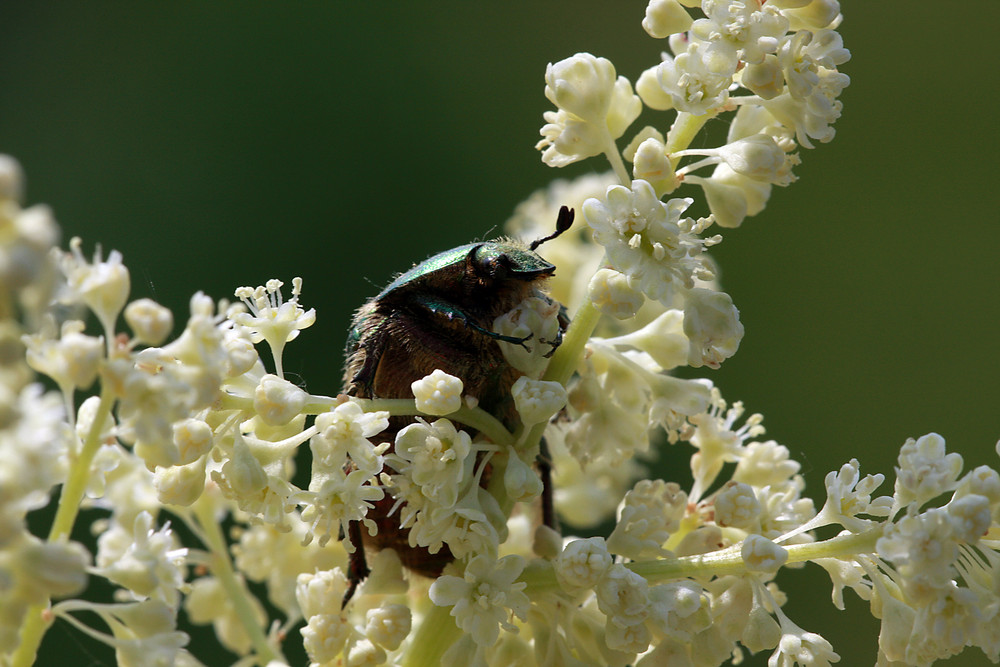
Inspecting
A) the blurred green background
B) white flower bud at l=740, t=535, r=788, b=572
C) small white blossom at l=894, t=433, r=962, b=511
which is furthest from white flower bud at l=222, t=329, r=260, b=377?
the blurred green background

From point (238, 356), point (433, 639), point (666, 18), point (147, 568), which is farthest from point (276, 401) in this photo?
point (666, 18)

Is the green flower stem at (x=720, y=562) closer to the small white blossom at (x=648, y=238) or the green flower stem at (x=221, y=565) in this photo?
the small white blossom at (x=648, y=238)

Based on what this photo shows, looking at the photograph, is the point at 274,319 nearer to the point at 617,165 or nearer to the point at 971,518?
the point at 617,165

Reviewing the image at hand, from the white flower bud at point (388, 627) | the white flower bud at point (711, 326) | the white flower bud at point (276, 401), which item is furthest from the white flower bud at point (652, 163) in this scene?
the white flower bud at point (388, 627)

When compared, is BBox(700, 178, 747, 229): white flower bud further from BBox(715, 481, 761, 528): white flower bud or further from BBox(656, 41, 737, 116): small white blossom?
BBox(715, 481, 761, 528): white flower bud

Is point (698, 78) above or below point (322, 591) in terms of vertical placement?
above

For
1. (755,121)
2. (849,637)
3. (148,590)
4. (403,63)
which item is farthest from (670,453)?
(148,590)

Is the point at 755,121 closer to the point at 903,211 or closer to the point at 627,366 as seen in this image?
the point at 627,366
